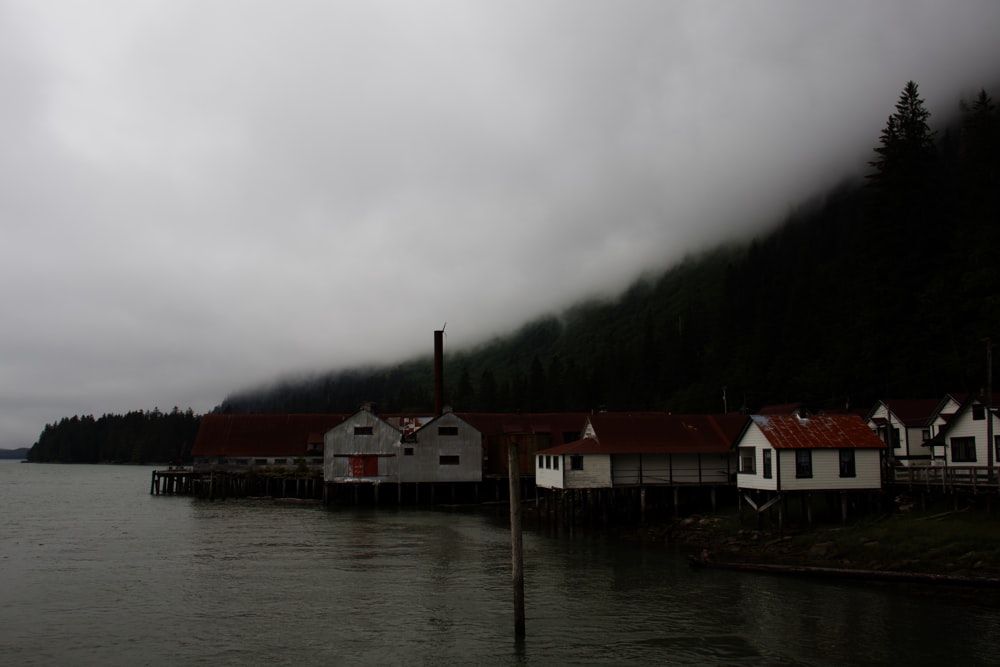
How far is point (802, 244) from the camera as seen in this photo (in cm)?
16175

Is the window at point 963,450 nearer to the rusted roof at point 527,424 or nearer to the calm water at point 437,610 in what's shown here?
the calm water at point 437,610

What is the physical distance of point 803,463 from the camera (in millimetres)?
43375

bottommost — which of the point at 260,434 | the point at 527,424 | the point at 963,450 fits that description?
the point at 260,434

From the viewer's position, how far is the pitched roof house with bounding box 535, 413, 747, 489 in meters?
55.3

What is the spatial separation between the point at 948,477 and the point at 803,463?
7198mm

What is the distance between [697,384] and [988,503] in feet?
275

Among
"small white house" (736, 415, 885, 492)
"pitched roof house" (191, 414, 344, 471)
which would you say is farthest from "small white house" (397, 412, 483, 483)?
"small white house" (736, 415, 885, 492)

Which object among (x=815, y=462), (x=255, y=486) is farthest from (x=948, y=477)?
(x=255, y=486)

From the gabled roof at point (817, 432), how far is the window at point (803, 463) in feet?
1.28

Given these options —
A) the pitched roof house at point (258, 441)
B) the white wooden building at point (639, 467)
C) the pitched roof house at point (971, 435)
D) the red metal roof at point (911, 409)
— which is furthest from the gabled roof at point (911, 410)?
the pitched roof house at point (258, 441)

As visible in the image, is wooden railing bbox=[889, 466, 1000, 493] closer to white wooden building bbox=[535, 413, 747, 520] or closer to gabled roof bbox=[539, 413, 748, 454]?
white wooden building bbox=[535, 413, 747, 520]

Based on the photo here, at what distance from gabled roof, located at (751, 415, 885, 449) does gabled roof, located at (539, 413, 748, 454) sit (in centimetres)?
1011

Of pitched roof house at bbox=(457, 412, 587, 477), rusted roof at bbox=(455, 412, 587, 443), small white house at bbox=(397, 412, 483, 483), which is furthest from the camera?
rusted roof at bbox=(455, 412, 587, 443)

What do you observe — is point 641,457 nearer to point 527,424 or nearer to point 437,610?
point 437,610
